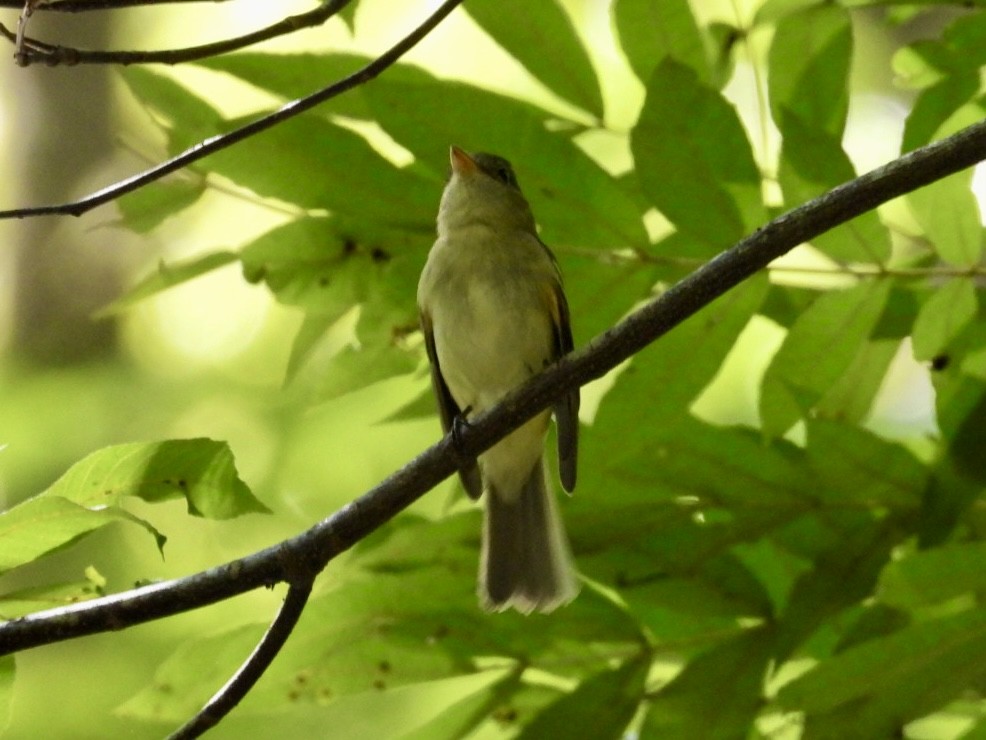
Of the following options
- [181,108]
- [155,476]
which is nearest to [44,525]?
[155,476]

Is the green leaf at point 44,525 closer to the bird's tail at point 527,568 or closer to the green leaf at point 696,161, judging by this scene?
the bird's tail at point 527,568

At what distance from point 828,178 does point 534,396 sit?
70 centimetres

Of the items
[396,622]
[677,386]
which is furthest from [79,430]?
[677,386]

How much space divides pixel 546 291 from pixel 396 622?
87 centimetres

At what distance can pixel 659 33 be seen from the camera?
2277 mm

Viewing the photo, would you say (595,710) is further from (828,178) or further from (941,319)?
(828,178)

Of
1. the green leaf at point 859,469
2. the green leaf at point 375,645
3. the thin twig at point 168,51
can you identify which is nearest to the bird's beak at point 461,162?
the thin twig at point 168,51

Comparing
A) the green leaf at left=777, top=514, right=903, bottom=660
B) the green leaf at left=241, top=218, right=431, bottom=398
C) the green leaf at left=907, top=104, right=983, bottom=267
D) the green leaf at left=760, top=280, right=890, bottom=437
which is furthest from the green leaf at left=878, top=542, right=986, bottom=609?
the green leaf at left=241, top=218, right=431, bottom=398

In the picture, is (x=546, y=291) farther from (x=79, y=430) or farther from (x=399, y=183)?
(x=79, y=430)

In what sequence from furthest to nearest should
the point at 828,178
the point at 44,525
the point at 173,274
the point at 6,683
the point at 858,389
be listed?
the point at 858,389
the point at 173,274
the point at 828,178
the point at 6,683
the point at 44,525

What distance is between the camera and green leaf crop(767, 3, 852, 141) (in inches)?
88.4

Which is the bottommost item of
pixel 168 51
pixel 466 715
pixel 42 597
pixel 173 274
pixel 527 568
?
pixel 466 715

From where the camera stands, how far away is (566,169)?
231cm

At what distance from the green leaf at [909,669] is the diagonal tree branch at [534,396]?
2.14 ft
